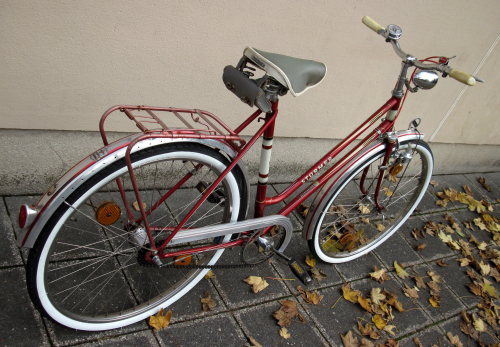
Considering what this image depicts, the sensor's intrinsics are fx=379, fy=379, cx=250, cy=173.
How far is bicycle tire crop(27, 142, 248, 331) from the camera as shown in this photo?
66.8 inches

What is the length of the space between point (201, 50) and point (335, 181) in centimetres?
136

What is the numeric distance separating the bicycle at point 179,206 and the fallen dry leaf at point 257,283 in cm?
13

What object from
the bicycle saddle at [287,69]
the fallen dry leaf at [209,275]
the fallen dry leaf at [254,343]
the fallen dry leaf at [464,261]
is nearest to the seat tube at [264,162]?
the bicycle saddle at [287,69]

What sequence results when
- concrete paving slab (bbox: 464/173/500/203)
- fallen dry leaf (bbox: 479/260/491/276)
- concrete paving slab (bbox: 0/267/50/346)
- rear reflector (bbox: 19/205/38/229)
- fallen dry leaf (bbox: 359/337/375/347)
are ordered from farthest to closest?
concrete paving slab (bbox: 464/173/500/203) → fallen dry leaf (bbox: 479/260/491/276) → fallen dry leaf (bbox: 359/337/375/347) → concrete paving slab (bbox: 0/267/50/346) → rear reflector (bbox: 19/205/38/229)

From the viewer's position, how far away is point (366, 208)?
9.89 ft

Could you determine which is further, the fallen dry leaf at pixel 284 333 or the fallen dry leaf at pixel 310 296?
the fallen dry leaf at pixel 310 296

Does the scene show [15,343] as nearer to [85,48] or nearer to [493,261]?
[85,48]

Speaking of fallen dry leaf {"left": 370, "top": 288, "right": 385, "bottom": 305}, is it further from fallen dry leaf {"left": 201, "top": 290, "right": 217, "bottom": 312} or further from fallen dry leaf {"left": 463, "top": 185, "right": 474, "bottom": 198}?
fallen dry leaf {"left": 463, "top": 185, "right": 474, "bottom": 198}

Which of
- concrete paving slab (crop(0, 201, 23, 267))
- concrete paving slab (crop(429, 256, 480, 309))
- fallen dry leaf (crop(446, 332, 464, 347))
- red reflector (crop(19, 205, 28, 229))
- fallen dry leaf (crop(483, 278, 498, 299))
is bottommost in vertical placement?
concrete paving slab (crop(0, 201, 23, 267))

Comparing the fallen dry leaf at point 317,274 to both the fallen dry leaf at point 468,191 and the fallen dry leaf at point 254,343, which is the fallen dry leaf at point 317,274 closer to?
the fallen dry leaf at point 254,343

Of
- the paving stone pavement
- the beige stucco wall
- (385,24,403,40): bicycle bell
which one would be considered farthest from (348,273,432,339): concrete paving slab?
(385,24,403,40): bicycle bell

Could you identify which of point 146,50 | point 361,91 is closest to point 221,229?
point 146,50

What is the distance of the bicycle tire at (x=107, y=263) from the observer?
1.70m

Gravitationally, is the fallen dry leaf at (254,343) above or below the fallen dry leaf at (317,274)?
below
